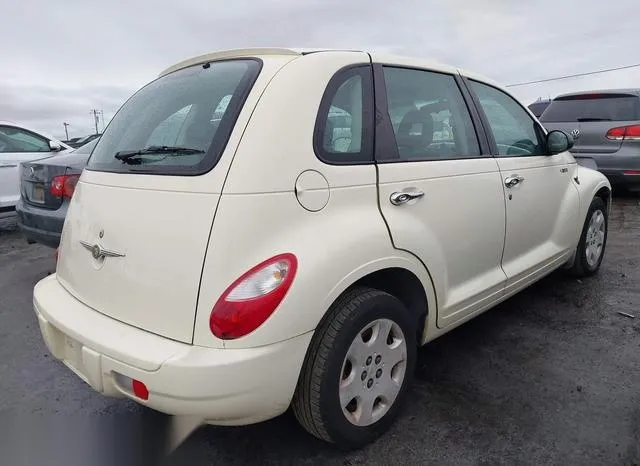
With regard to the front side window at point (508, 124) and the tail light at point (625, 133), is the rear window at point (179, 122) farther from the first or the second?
the tail light at point (625, 133)

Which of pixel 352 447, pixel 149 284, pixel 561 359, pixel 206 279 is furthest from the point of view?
pixel 561 359

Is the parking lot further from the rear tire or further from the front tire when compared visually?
the rear tire

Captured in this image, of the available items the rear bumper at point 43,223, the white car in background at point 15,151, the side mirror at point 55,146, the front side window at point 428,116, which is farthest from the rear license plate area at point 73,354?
the side mirror at point 55,146

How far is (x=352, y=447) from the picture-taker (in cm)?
216

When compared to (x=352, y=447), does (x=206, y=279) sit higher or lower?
higher

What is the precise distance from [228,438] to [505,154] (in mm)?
2171

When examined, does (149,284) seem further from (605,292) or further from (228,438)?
(605,292)

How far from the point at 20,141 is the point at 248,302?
21.4ft


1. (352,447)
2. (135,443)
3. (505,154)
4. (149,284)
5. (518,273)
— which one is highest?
(505,154)

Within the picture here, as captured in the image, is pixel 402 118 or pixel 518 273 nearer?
pixel 402 118

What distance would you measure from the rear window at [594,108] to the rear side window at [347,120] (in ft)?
19.8

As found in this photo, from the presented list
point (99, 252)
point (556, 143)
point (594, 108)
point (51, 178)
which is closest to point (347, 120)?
point (99, 252)

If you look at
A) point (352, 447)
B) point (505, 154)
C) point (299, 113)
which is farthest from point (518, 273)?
point (299, 113)

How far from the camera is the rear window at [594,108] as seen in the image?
6.88m
